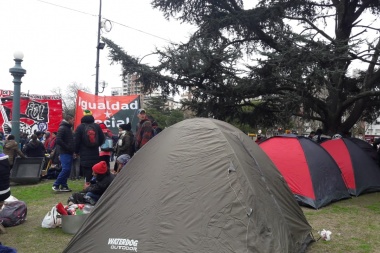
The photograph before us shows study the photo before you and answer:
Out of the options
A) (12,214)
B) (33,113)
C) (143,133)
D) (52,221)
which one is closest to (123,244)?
(52,221)

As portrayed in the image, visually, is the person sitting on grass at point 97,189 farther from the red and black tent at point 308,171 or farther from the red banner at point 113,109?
the red banner at point 113,109

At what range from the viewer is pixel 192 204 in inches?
149

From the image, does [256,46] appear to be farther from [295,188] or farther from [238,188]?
[238,188]

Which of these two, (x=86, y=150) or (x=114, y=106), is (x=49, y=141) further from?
(x=86, y=150)

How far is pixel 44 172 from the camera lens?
1070cm

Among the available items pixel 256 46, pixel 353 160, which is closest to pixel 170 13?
pixel 256 46

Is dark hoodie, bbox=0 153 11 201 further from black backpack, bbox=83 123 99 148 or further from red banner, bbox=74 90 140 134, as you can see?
red banner, bbox=74 90 140 134

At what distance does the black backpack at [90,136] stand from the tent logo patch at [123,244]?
13.3 ft

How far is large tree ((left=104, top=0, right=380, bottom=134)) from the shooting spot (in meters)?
9.27

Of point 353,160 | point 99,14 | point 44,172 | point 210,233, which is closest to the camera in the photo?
point 210,233

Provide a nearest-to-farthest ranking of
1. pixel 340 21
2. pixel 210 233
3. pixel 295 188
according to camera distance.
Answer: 1. pixel 210 233
2. pixel 295 188
3. pixel 340 21

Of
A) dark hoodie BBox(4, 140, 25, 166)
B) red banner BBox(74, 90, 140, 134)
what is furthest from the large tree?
dark hoodie BBox(4, 140, 25, 166)

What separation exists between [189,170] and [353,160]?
6.58 meters

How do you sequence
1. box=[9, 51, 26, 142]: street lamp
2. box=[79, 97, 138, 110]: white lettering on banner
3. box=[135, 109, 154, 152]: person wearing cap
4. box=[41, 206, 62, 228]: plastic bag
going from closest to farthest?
box=[41, 206, 62, 228]: plastic bag, box=[135, 109, 154, 152]: person wearing cap, box=[9, 51, 26, 142]: street lamp, box=[79, 97, 138, 110]: white lettering on banner
